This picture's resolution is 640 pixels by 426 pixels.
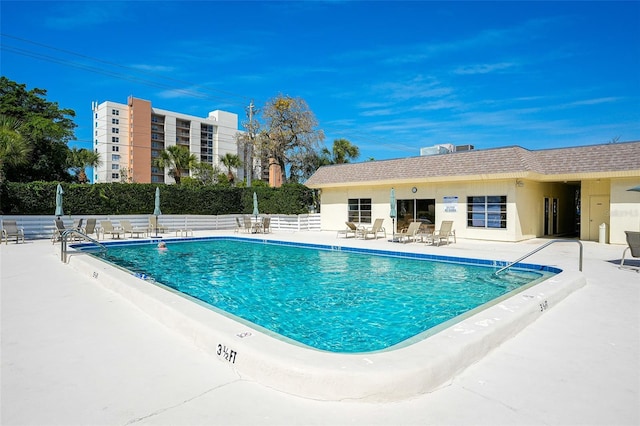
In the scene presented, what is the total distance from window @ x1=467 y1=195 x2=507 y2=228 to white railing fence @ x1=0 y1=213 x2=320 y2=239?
9643 mm

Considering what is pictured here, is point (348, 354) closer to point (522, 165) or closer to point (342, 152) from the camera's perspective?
point (522, 165)

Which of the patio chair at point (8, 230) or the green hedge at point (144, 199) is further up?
the green hedge at point (144, 199)

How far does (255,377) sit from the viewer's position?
3314mm

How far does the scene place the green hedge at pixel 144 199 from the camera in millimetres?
18234

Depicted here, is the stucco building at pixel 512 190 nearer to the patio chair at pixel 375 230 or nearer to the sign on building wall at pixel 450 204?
the sign on building wall at pixel 450 204

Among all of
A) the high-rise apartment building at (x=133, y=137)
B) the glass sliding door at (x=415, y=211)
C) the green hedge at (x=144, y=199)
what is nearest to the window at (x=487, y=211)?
the glass sliding door at (x=415, y=211)

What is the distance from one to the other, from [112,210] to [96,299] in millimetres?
16888

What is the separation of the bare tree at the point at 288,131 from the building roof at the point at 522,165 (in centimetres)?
1548

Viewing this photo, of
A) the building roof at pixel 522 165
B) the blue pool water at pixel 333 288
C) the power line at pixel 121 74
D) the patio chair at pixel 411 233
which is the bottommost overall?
the blue pool water at pixel 333 288

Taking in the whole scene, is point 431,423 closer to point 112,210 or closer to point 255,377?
point 255,377

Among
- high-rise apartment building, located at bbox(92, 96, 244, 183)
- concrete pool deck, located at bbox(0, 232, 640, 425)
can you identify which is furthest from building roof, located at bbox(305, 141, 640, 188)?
high-rise apartment building, located at bbox(92, 96, 244, 183)

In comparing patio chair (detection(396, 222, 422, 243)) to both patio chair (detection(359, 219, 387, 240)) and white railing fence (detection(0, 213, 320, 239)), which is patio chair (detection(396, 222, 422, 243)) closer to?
patio chair (detection(359, 219, 387, 240))

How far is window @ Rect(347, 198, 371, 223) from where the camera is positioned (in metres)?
21.1

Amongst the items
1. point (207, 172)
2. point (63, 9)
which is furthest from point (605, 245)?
point (207, 172)
